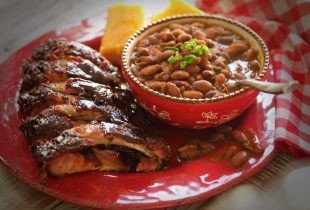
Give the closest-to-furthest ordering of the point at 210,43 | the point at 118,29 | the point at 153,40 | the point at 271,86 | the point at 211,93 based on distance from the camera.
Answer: the point at 271,86, the point at 211,93, the point at 210,43, the point at 153,40, the point at 118,29

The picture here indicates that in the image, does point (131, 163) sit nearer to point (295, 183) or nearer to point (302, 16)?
point (295, 183)

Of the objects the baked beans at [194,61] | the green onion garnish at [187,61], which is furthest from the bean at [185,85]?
the green onion garnish at [187,61]

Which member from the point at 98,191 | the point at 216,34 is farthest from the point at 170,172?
the point at 216,34

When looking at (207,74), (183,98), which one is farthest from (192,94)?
(207,74)

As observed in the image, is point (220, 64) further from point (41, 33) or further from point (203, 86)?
point (41, 33)

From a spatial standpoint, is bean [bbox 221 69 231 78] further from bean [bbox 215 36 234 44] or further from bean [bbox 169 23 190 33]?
bean [bbox 169 23 190 33]

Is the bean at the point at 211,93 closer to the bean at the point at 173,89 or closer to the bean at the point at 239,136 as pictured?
the bean at the point at 173,89
